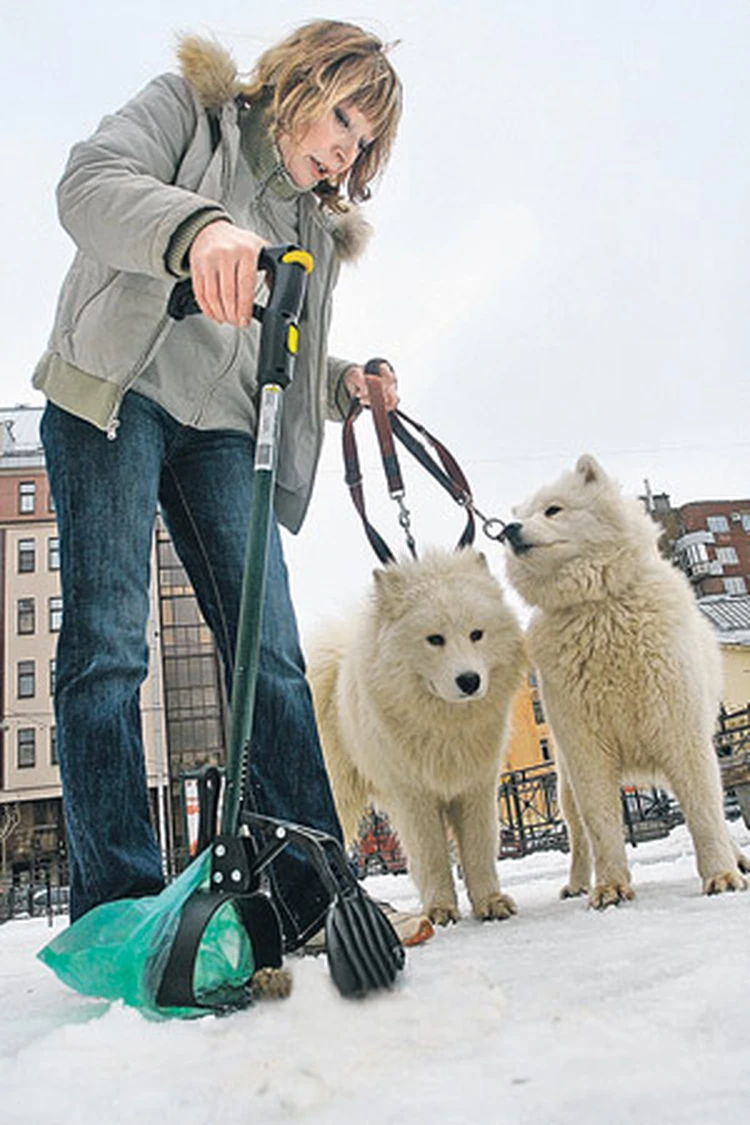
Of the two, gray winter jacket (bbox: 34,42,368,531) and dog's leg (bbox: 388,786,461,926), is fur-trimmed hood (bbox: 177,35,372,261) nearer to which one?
gray winter jacket (bbox: 34,42,368,531)

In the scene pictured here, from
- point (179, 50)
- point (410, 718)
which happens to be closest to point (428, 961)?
point (410, 718)

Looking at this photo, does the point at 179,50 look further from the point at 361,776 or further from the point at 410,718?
the point at 361,776

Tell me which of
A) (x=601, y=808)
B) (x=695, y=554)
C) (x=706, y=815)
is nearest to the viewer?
(x=706, y=815)

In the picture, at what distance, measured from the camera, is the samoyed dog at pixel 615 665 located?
96.5 inches

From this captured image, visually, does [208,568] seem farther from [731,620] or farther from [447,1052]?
[731,620]

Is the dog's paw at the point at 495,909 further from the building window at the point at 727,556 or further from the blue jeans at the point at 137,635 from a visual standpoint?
the building window at the point at 727,556

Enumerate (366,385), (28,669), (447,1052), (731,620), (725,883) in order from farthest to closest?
(28,669) → (731,620) → (366,385) → (725,883) → (447,1052)

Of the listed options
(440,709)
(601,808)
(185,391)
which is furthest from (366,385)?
(601,808)

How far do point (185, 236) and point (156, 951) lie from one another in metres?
1.19

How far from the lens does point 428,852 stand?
275cm

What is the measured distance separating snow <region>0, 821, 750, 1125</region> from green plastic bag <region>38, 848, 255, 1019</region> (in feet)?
0.17

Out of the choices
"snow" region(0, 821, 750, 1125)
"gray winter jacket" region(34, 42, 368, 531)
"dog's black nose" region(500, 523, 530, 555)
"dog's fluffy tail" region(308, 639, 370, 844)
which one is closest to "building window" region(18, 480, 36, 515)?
"dog's fluffy tail" region(308, 639, 370, 844)

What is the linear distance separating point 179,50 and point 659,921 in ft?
7.76

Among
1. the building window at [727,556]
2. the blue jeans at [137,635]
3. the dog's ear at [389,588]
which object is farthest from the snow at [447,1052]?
the building window at [727,556]
